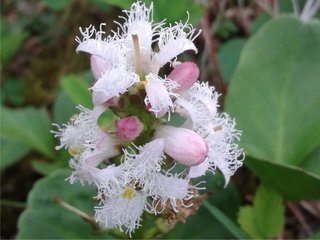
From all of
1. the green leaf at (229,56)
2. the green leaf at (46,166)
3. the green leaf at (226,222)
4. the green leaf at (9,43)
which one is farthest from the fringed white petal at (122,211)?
the green leaf at (9,43)

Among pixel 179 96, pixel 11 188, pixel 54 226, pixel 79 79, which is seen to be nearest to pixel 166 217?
pixel 179 96

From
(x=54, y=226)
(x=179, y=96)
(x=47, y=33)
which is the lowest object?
(x=54, y=226)

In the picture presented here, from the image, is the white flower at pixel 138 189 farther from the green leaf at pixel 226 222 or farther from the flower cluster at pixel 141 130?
the green leaf at pixel 226 222

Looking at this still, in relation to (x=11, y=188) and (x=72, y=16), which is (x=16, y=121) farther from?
(x=72, y=16)

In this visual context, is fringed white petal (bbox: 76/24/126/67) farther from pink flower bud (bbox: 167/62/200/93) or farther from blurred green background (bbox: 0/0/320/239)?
blurred green background (bbox: 0/0/320/239)

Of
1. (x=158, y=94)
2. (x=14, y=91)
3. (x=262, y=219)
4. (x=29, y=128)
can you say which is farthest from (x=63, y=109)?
(x=158, y=94)

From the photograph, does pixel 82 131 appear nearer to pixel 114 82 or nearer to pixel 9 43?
pixel 114 82
